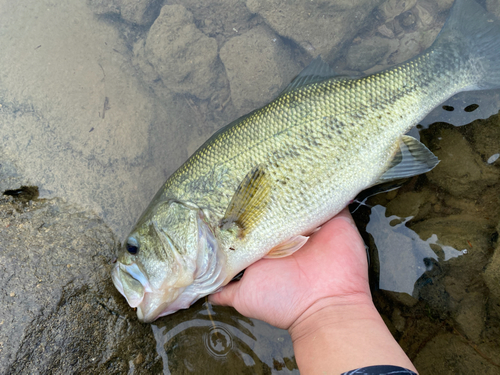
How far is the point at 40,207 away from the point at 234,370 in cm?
225

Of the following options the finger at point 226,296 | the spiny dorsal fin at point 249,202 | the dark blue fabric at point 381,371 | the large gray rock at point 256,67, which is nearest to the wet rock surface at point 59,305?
the finger at point 226,296

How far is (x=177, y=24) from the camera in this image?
3.81 metres

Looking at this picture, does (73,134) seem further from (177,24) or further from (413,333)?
(413,333)

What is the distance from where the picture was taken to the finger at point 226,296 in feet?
7.77

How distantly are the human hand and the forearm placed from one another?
6cm

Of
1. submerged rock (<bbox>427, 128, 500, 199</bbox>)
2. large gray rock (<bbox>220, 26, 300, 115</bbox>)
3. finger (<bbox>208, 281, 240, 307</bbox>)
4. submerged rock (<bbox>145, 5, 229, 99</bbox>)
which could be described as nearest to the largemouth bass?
finger (<bbox>208, 281, 240, 307</bbox>)

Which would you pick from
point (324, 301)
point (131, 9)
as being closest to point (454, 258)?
point (324, 301)

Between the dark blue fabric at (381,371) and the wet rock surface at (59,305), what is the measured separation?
63.3 inches

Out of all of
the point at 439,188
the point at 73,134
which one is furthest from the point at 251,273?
the point at 73,134

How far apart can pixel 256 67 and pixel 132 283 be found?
2.96 m

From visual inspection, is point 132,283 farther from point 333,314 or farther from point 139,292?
point 333,314

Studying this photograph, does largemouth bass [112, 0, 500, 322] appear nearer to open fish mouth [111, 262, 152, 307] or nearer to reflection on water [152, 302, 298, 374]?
open fish mouth [111, 262, 152, 307]

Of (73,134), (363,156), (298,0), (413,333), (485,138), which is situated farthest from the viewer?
(298,0)

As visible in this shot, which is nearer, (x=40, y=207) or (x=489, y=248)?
(x=489, y=248)
